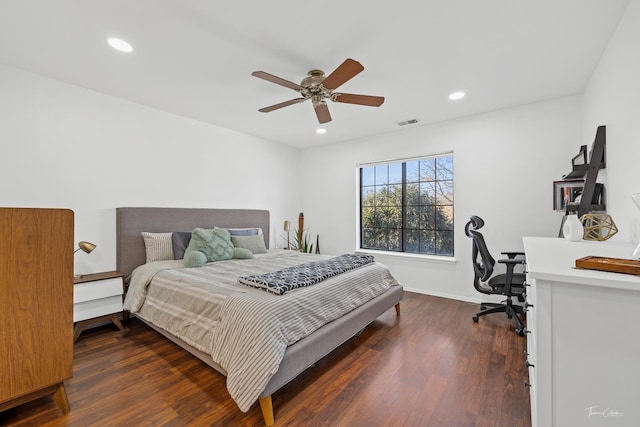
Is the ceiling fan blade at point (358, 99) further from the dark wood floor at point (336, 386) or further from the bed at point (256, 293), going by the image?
the dark wood floor at point (336, 386)

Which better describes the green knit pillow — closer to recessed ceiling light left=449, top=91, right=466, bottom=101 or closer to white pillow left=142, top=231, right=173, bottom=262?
white pillow left=142, top=231, right=173, bottom=262

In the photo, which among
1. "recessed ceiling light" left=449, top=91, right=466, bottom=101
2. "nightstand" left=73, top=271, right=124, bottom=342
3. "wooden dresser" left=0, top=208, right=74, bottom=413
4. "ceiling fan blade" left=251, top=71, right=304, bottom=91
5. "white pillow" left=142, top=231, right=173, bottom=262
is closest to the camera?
"wooden dresser" left=0, top=208, right=74, bottom=413

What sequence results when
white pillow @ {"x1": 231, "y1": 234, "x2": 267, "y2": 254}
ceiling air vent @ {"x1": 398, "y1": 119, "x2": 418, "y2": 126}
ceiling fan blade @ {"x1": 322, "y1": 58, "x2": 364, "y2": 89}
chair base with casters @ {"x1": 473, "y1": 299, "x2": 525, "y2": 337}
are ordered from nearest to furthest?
ceiling fan blade @ {"x1": 322, "y1": 58, "x2": 364, "y2": 89}
chair base with casters @ {"x1": 473, "y1": 299, "x2": 525, "y2": 337}
white pillow @ {"x1": 231, "y1": 234, "x2": 267, "y2": 254}
ceiling air vent @ {"x1": 398, "y1": 119, "x2": 418, "y2": 126}

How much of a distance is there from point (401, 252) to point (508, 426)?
3002 millimetres

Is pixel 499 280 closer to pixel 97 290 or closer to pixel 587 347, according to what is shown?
pixel 587 347

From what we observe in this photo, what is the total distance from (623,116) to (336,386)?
2.71 m

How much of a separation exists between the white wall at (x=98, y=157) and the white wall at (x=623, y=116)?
4.26m

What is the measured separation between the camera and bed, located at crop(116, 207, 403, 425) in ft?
5.61

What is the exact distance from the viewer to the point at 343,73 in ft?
6.73

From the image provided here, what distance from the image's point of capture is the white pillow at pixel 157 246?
317 centimetres

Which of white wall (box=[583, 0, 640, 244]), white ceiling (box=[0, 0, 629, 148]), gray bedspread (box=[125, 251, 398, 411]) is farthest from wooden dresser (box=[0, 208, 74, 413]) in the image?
white wall (box=[583, 0, 640, 244])

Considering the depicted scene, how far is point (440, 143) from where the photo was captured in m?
3.95

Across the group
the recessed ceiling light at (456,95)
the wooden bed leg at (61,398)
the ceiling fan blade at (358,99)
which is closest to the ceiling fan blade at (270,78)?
the ceiling fan blade at (358,99)

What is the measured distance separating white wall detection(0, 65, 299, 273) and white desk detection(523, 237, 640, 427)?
379 cm
